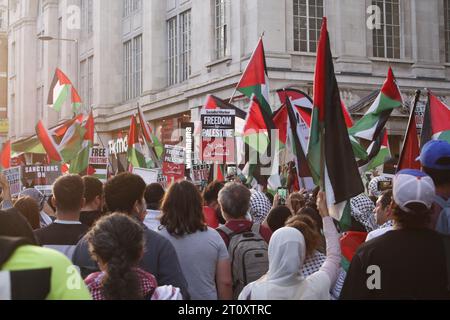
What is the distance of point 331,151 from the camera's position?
17.6ft

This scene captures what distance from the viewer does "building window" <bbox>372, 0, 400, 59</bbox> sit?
26.8 metres

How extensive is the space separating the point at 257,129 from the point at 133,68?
27.7 meters

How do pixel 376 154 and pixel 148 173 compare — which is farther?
pixel 376 154

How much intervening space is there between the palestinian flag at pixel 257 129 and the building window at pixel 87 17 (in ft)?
107

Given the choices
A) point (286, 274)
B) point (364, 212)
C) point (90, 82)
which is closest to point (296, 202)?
point (364, 212)

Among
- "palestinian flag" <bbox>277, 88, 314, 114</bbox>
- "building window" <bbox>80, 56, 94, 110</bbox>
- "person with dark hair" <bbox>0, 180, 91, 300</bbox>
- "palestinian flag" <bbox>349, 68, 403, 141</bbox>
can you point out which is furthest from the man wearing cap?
"building window" <bbox>80, 56, 94, 110</bbox>

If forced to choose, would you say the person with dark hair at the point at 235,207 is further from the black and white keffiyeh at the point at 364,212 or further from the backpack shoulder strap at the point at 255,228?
the black and white keffiyeh at the point at 364,212

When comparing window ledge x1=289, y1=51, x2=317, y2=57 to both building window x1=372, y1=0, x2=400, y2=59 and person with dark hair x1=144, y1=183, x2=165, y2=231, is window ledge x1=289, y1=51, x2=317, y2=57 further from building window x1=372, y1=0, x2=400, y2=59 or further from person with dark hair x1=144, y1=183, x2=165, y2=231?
person with dark hair x1=144, y1=183, x2=165, y2=231

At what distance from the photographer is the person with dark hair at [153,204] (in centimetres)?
595

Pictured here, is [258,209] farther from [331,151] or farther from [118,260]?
[118,260]

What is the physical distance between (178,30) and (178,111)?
4.22m

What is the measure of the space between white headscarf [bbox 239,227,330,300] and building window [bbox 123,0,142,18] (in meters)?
34.3

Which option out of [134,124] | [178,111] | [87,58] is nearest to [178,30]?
[178,111]

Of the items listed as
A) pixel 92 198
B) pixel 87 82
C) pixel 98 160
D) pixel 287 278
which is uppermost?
pixel 87 82
